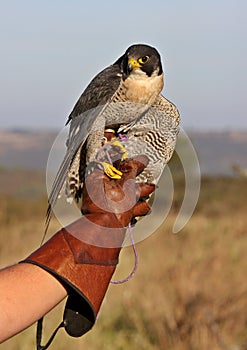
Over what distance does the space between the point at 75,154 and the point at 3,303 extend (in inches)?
70.9

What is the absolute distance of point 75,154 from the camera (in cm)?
376

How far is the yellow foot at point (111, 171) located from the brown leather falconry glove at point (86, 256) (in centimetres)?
37

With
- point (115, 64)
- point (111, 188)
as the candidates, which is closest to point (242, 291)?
point (115, 64)

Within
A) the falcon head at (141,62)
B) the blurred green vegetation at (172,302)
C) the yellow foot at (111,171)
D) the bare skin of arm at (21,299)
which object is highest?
the falcon head at (141,62)

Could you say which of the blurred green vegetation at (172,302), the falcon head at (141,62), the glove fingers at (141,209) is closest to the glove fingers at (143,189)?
the glove fingers at (141,209)

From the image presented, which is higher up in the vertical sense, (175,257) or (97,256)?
(97,256)

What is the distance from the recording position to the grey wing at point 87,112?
3639 millimetres

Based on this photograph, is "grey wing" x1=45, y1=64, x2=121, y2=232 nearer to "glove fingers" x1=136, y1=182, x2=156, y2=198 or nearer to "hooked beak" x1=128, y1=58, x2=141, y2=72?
"hooked beak" x1=128, y1=58, x2=141, y2=72

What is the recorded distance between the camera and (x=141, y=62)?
12.6 ft

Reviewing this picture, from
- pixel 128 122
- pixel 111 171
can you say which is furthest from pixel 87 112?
pixel 111 171

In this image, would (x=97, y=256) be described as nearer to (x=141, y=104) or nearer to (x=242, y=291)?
(x=141, y=104)

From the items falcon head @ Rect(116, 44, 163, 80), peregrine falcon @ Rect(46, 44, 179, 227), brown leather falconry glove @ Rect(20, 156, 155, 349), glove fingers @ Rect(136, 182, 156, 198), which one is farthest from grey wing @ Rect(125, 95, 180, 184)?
brown leather falconry glove @ Rect(20, 156, 155, 349)

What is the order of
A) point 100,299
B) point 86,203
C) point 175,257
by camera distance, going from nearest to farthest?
point 100,299
point 86,203
point 175,257

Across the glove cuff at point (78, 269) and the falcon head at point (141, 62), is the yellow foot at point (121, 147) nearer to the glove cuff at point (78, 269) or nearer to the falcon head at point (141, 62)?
the falcon head at point (141, 62)
